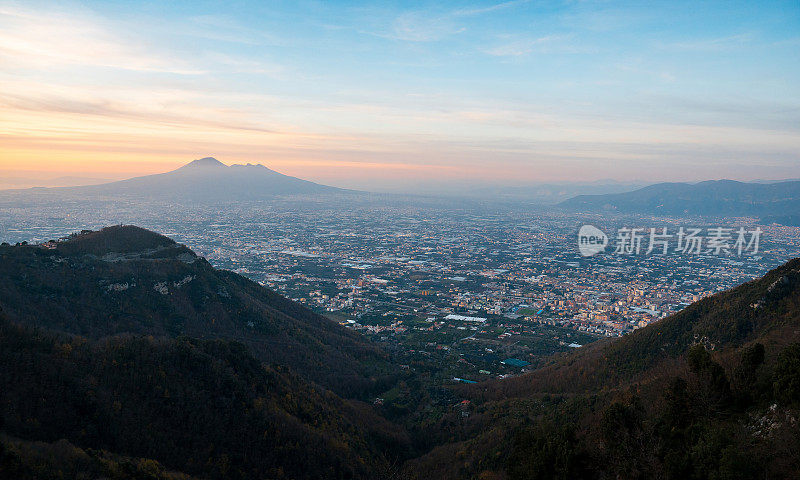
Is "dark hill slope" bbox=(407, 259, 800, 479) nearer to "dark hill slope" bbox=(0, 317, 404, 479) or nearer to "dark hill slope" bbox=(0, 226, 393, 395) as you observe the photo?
"dark hill slope" bbox=(0, 317, 404, 479)

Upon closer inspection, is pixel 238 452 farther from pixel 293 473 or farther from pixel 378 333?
pixel 378 333

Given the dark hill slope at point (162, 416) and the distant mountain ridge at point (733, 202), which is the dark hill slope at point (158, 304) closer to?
the dark hill slope at point (162, 416)

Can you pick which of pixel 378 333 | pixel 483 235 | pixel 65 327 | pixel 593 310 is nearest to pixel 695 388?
pixel 65 327

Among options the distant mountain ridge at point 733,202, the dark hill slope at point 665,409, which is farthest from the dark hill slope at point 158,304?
the distant mountain ridge at point 733,202

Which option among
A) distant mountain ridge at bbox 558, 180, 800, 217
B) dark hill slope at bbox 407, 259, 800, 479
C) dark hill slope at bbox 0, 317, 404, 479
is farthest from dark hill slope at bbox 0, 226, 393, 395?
distant mountain ridge at bbox 558, 180, 800, 217

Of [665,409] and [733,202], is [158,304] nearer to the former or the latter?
[665,409]

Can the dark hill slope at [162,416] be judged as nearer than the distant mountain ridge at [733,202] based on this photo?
Yes

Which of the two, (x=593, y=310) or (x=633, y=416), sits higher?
(x=633, y=416)
